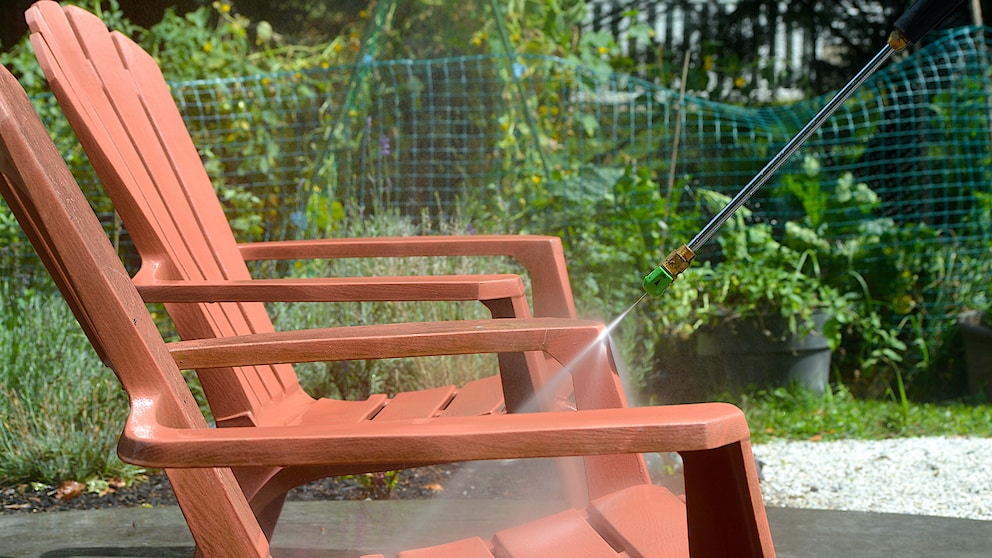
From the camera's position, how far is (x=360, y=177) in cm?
407

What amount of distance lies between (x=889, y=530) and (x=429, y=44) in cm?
304

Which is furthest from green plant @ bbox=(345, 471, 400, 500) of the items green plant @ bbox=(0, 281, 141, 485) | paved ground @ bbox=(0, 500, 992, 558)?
green plant @ bbox=(0, 281, 141, 485)

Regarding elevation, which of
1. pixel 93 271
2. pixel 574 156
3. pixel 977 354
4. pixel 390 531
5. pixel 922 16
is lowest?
pixel 977 354

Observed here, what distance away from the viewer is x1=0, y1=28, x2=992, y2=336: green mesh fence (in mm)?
3855

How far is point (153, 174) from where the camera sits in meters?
1.88

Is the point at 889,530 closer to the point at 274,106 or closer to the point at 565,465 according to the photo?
the point at 565,465

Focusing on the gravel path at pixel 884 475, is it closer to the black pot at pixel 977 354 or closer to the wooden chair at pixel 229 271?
the black pot at pixel 977 354

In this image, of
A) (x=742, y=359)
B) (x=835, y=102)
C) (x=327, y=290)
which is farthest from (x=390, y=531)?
(x=742, y=359)

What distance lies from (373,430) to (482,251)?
1116mm

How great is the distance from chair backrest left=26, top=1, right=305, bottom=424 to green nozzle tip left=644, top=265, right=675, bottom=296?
2.37ft

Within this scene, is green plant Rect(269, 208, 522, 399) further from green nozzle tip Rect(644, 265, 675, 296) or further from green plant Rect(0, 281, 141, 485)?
green nozzle tip Rect(644, 265, 675, 296)

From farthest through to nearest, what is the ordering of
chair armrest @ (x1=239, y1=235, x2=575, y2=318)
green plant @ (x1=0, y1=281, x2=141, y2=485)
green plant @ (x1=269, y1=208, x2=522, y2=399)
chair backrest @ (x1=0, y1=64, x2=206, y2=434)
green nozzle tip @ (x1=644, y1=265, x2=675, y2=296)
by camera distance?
1. green plant @ (x1=269, y1=208, x2=522, y2=399)
2. green plant @ (x1=0, y1=281, x2=141, y2=485)
3. chair armrest @ (x1=239, y1=235, x2=575, y2=318)
4. green nozzle tip @ (x1=644, y1=265, x2=675, y2=296)
5. chair backrest @ (x1=0, y1=64, x2=206, y2=434)

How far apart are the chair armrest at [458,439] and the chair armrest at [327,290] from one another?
61cm

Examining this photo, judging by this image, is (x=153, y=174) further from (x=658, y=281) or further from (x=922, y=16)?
(x=922, y=16)
